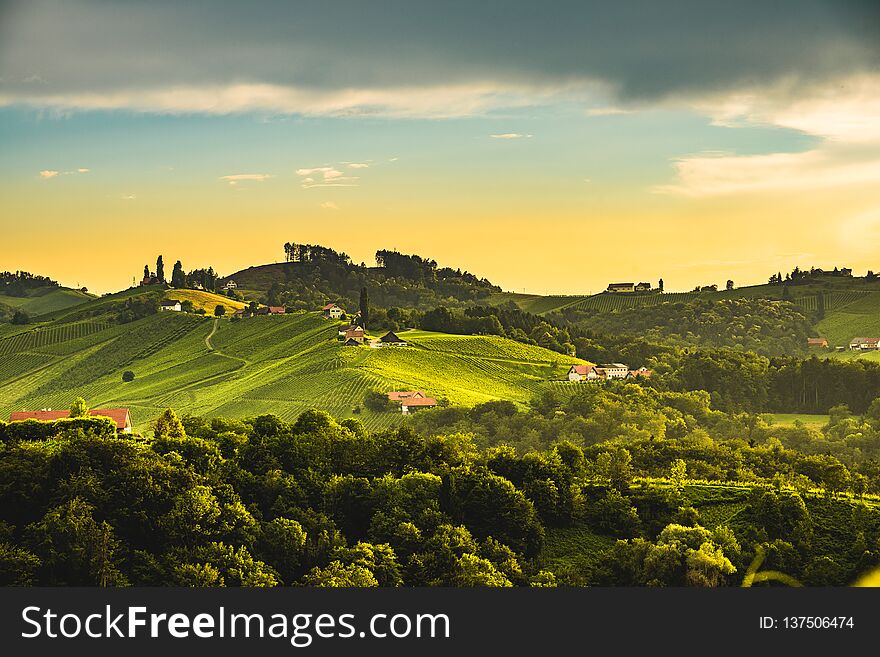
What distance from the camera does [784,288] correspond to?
290 feet

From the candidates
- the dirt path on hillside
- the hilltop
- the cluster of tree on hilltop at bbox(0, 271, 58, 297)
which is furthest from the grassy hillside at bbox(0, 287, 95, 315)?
the dirt path on hillside

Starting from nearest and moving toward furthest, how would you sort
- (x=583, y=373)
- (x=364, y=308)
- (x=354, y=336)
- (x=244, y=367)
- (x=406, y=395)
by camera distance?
(x=406, y=395), (x=583, y=373), (x=244, y=367), (x=354, y=336), (x=364, y=308)

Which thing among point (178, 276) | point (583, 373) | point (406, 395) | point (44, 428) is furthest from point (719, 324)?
point (44, 428)

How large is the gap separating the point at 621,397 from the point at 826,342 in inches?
1286

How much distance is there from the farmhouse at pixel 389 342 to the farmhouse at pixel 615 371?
1281 centimetres

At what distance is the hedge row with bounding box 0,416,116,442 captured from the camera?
1719 cm

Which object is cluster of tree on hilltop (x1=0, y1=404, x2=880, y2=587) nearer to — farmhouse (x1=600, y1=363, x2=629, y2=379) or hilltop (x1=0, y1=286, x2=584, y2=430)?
hilltop (x1=0, y1=286, x2=584, y2=430)

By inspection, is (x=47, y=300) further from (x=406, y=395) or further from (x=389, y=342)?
(x=406, y=395)

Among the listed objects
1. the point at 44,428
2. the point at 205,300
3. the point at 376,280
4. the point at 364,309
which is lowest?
the point at 44,428

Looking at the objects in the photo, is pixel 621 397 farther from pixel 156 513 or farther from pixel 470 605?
pixel 470 605

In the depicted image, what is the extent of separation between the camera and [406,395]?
46.6 meters

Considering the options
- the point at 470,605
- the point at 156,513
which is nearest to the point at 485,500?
the point at 156,513

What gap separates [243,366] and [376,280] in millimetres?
45074

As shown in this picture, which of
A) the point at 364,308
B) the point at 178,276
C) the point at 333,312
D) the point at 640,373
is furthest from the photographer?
the point at 178,276
